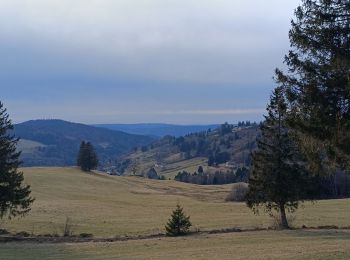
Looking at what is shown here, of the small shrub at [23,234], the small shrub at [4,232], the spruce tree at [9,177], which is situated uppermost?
the spruce tree at [9,177]

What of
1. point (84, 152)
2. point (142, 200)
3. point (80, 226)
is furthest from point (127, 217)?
point (84, 152)

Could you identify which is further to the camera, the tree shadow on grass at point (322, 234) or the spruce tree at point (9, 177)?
the spruce tree at point (9, 177)

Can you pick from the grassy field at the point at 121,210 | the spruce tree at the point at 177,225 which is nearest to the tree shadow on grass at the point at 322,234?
the grassy field at the point at 121,210

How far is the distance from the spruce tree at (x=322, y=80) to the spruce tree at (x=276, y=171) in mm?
15176

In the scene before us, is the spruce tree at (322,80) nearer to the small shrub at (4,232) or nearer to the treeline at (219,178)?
the small shrub at (4,232)

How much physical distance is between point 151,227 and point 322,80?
86.4ft

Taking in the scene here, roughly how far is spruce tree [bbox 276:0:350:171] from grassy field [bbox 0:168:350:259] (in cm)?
416

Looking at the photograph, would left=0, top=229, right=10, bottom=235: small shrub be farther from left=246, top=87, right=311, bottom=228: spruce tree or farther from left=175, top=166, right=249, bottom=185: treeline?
left=175, top=166, right=249, bottom=185: treeline

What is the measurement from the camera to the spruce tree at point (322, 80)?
18.0 m

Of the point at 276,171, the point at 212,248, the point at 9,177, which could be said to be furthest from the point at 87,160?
the point at 212,248

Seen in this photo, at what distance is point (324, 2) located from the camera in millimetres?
18703

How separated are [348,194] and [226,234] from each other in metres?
62.3

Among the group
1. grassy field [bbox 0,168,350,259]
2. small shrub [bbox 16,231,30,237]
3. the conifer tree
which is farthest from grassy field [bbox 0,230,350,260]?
the conifer tree

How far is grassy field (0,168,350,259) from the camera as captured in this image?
79.6 ft
